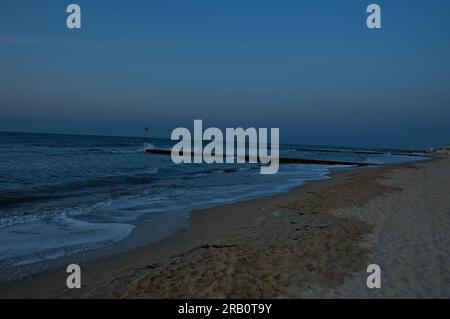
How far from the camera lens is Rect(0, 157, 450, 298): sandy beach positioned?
15.5 feet

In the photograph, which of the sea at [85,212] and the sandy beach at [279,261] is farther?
the sea at [85,212]

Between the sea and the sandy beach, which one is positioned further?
the sea

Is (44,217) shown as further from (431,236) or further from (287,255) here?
(431,236)

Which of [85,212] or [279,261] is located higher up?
[279,261]

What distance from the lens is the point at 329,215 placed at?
10156mm

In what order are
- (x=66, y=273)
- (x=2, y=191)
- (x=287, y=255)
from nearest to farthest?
(x=66, y=273) → (x=287, y=255) → (x=2, y=191)

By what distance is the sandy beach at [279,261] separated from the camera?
4.72 meters

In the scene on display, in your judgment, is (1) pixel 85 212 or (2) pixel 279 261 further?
(1) pixel 85 212

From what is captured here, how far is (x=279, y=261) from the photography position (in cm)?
590
